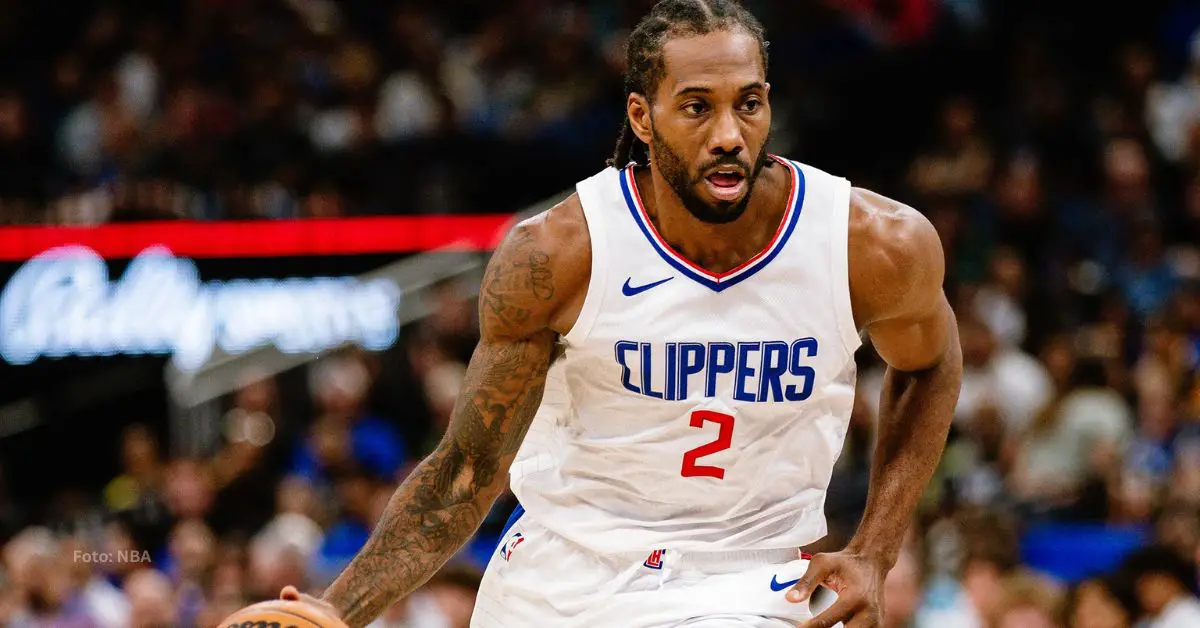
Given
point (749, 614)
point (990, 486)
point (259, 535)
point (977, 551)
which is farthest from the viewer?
point (259, 535)

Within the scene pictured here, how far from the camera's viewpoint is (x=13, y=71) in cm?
1301

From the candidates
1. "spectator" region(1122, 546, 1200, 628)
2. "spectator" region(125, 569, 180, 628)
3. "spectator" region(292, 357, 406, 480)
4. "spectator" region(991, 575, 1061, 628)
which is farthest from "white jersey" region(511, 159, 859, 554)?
"spectator" region(292, 357, 406, 480)

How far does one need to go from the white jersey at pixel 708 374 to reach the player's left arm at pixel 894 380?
79mm

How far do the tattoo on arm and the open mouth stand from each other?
0.44 metres

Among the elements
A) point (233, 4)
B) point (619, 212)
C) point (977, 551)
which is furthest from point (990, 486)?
point (233, 4)

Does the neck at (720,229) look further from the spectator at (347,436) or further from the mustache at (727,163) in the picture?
the spectator at (347,436)

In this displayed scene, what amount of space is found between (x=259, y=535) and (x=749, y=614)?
19.9 feet

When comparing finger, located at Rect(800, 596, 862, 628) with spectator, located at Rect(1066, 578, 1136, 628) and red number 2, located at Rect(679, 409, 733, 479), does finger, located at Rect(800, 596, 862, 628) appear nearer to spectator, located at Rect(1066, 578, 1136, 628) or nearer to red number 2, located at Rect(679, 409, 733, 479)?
red number 2, located at Rect(679, 409, 733, 479)

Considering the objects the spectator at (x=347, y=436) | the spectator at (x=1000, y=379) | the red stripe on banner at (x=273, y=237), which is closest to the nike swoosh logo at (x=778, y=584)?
the spectator at (x=1000, y=379)

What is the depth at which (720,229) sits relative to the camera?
3934 millimetres

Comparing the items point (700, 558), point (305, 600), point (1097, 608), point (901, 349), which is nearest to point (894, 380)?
point (901, 349)

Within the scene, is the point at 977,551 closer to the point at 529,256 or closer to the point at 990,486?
the point at 990,486

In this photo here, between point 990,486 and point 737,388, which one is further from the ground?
point 737,388

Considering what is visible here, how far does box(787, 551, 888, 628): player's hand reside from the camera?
3773 mm
